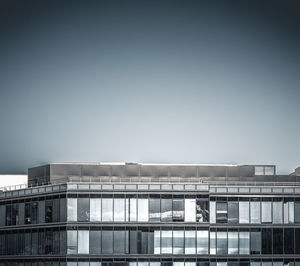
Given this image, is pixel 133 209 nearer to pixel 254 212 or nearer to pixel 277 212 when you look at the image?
pixel 254 212

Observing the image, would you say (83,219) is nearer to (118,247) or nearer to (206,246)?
(118,247)

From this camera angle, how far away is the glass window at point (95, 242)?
136 meters

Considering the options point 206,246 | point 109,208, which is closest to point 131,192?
point 109,208

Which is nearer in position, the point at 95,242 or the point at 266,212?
the point at 95,242

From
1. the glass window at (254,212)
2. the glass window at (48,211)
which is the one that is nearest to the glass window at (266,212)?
the glass window at (254,212)

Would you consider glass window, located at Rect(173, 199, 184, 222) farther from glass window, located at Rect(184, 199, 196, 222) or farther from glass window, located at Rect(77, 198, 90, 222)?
glass window, located at Rect(77, 198, 90, 222)

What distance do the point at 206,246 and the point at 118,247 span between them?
11278 millimetres

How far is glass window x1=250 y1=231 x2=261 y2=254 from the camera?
137625mm

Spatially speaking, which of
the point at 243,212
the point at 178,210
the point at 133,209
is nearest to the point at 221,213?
the point at 243,212

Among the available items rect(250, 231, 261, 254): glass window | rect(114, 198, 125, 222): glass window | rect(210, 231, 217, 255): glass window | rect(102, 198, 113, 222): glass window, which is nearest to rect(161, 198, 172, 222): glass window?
rect(114, 198, 125, 222): glass window

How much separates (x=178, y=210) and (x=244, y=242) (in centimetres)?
972

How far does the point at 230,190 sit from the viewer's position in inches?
5448

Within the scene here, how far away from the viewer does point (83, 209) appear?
136375mm

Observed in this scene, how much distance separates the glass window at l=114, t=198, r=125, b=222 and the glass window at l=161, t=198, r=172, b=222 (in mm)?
5021
